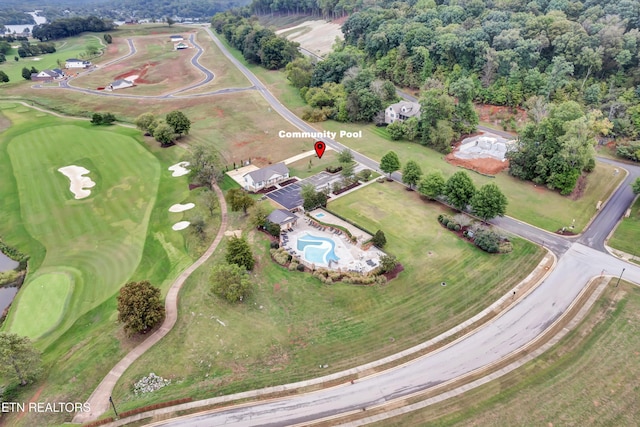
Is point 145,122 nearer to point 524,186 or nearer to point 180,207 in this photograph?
point 180,207

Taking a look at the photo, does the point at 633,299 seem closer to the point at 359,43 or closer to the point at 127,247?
the point at 127,247

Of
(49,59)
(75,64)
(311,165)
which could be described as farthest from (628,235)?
(49,59)

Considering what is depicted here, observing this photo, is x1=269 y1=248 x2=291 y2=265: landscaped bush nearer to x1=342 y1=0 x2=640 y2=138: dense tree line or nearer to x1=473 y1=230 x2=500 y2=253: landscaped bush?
x1=473 y1=230 x2=500 y2=253: landscaped bush

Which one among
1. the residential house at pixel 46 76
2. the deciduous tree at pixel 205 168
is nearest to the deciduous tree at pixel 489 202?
the deciduous tree at pixel 205 168

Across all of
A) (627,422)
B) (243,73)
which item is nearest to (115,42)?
(243,73)

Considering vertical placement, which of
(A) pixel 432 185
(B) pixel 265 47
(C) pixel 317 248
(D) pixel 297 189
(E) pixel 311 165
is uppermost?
(B) pixel 265 47

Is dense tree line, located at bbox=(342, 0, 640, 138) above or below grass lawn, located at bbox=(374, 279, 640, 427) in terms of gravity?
above

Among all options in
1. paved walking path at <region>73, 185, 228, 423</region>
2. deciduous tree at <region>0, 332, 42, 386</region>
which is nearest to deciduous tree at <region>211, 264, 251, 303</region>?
paved walking path at <region>73, 185, 228, 423</region>
